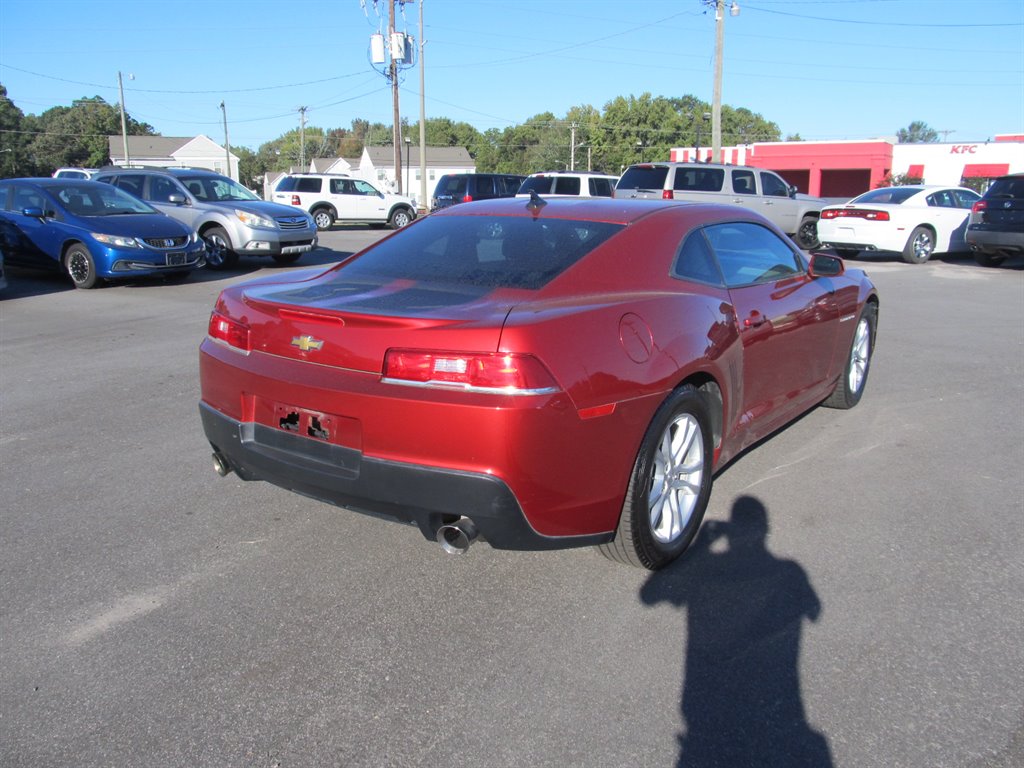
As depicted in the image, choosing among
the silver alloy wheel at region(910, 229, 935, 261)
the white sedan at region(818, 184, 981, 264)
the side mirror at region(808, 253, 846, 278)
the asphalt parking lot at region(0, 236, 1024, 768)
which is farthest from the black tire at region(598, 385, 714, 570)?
the silver alloy wheel at region(910, 229, 935, 261)

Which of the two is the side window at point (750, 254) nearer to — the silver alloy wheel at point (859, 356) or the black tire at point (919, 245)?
the silver alloy wheel at point (859, 356)

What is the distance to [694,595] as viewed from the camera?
3.37 meters

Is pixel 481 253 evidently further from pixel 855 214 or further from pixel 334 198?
pixel 334 198

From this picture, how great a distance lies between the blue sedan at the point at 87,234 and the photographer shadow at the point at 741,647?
34.0 ft

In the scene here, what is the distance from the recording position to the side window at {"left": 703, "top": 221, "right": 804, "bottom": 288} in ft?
14.0

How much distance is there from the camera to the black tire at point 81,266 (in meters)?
11.9

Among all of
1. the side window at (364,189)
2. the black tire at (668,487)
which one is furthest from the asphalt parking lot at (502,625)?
the side window at (364,189)

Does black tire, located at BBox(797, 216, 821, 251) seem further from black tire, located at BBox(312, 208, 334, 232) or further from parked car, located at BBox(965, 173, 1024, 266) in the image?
black tire, located at BBox(312, 208, 334, 232)

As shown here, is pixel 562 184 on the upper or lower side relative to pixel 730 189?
upper

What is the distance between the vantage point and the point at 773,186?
18.6 meters

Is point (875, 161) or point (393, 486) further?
point (875, 161)

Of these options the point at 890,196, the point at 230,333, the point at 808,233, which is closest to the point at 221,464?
the point at 230,333

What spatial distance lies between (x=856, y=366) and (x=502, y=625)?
409 centimetres

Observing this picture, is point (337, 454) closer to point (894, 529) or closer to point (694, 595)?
point (694, 595)
